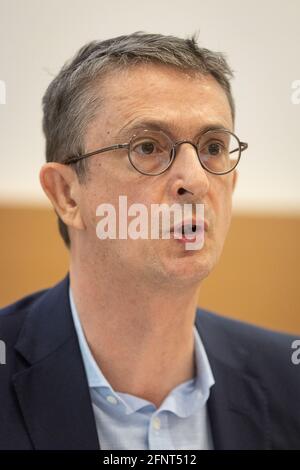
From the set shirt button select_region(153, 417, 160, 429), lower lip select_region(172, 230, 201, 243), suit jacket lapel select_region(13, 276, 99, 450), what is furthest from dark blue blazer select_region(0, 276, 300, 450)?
lower lip select_region(172, 230, 201, 243)

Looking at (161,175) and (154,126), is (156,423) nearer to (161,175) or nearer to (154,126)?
(161,175)

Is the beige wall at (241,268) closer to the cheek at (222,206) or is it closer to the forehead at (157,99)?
the cheek at (222,206)

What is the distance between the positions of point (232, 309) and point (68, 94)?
0.79 meters

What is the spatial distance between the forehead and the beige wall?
412mm

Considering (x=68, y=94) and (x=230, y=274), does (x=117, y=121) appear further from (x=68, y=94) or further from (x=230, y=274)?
(x=230, y=274)

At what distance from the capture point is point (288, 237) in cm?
161

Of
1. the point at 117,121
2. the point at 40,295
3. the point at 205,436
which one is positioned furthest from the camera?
the point at 40,295

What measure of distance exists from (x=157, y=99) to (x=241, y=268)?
628 mm

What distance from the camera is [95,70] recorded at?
Answer: 125 centimetres

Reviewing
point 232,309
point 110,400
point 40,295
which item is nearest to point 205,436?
point 110,400

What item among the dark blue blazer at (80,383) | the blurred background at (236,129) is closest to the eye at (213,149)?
the blurred background at (236,129)

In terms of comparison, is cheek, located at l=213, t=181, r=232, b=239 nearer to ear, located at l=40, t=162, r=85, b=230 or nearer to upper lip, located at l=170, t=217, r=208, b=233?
upper lip, located at l=170, t=217, r=208, b=233

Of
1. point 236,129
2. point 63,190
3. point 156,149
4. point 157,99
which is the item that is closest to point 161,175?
point 156,149

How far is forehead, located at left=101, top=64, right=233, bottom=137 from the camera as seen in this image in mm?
1188
